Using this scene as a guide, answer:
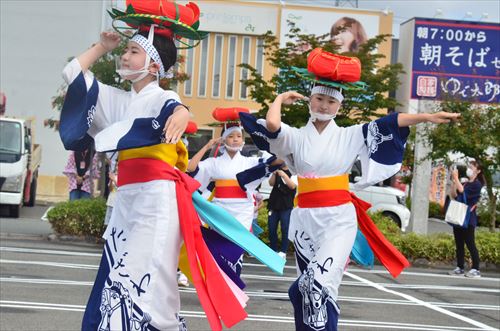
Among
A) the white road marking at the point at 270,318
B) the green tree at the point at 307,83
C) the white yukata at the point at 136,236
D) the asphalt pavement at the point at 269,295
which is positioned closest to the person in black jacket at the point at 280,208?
the asphalt pavement at the point at 269,295

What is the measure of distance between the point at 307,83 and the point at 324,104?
12.2 m

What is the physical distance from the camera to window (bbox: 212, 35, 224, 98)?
128ft

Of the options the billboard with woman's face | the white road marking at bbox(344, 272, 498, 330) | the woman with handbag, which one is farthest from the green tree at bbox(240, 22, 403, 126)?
the billboard with woman's face

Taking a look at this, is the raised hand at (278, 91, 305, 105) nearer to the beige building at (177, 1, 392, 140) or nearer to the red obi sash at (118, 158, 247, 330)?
the red obi sash at (118, 158, 247, 330)

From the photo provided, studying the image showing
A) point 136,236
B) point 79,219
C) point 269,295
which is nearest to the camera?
point 136,236

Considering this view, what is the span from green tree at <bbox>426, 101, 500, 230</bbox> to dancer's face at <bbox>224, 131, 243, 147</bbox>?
23.7ft

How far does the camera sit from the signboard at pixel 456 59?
19781mm

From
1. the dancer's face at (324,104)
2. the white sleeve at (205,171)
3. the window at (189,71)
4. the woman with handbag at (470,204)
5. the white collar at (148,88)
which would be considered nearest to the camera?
the white collar at (148,88)

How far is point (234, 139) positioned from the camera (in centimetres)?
1038

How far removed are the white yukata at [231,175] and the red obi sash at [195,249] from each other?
4891mm

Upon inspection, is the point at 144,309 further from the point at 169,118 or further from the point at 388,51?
the point at 388,51

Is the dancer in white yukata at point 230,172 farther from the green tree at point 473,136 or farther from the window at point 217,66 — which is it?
the window at point 217,66

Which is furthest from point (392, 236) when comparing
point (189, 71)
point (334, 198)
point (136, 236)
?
point (189, 71)

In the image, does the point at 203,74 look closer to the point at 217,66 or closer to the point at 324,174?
the point at 217,66
